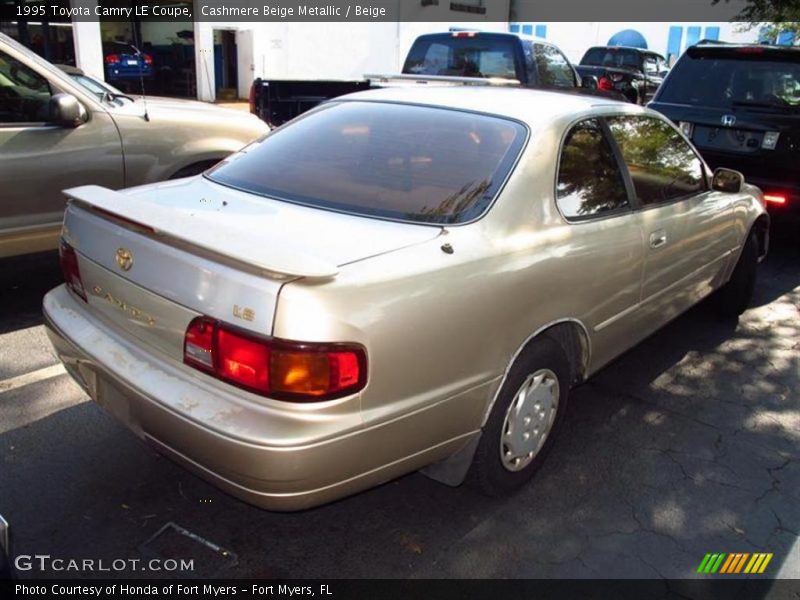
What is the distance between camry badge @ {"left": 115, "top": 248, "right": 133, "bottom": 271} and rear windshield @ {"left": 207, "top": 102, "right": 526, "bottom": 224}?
26.6 inches

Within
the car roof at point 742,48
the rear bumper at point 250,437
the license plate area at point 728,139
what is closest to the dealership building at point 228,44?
the car roof at point 742,48

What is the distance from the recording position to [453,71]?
9047 mm

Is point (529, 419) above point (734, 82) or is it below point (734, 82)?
below

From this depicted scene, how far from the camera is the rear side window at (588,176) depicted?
3.12m

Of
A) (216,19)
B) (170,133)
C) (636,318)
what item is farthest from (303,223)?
(216,19)

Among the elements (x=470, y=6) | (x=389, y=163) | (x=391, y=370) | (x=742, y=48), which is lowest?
(x=391, y=370)

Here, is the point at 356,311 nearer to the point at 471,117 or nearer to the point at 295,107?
the point at 471,117

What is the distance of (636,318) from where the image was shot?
12.0ft

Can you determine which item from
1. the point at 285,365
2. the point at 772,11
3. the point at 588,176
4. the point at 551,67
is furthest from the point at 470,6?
the point at 285,365

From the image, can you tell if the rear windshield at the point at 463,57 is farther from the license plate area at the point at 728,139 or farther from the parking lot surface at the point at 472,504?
the parking lot surface at the point at 472,504

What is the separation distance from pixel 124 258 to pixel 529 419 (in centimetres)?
174

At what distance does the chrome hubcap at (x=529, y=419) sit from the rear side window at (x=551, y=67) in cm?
645

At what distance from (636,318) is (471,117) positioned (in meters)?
1.37

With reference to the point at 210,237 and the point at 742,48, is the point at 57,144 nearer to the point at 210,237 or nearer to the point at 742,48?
the point at 210,237
